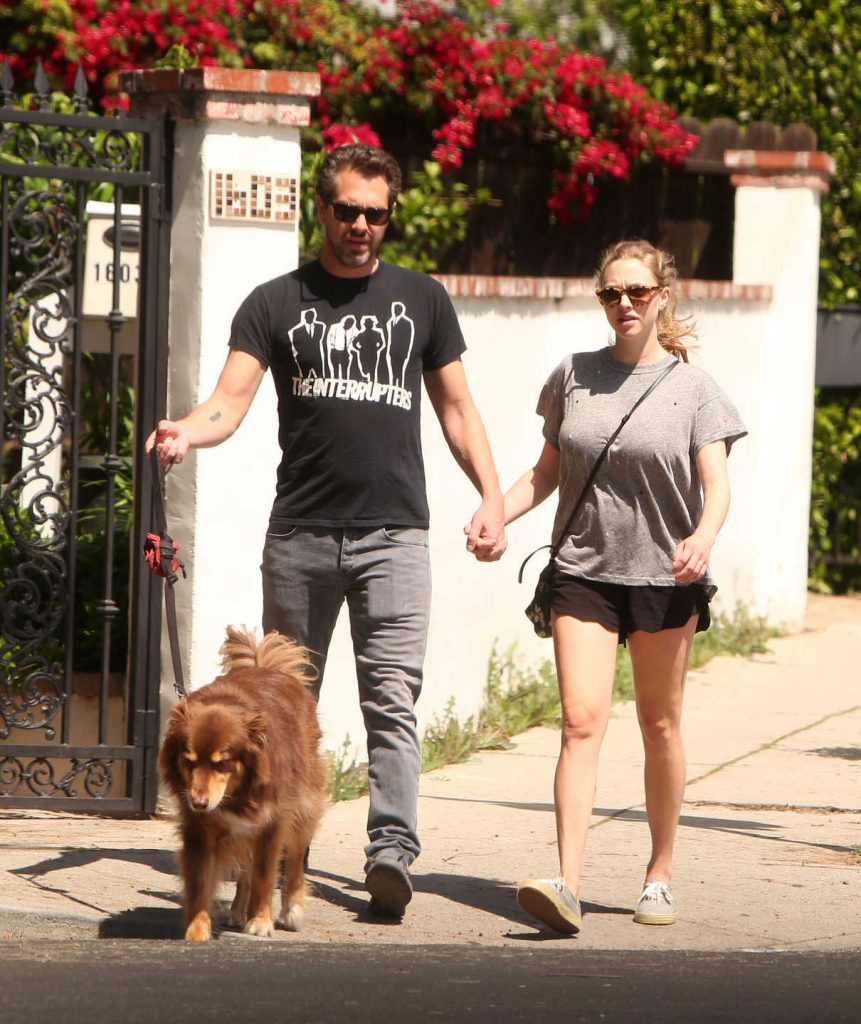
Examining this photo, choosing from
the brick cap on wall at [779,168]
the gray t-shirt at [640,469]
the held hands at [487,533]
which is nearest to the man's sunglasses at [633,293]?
the gray t-shirt at [640,469]

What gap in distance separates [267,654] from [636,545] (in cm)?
113

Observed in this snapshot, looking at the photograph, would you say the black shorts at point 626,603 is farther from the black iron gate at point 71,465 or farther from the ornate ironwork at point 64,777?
the ornate ironwork at point 64,777

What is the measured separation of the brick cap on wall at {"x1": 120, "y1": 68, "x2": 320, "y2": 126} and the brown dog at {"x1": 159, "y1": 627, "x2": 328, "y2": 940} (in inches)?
84.3

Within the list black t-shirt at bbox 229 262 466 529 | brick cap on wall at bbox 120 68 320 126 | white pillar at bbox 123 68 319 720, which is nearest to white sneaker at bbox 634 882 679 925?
black t-shirt at bbox 229 262 466 529

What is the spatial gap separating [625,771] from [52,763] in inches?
94.0

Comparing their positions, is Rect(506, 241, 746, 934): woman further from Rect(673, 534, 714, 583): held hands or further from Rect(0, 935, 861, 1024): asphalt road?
Rect(0, 935, 861, 1024): asphalt road

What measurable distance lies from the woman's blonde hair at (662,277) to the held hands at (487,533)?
73cm

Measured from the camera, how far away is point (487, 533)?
225 inches

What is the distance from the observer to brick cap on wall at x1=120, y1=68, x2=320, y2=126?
6.89m

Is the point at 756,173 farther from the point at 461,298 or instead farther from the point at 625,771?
the point at 625,771

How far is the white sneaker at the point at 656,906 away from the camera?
5766 millimetres

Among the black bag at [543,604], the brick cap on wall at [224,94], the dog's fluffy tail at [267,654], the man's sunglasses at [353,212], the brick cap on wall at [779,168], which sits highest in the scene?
the brick cap on wall at [779,168]

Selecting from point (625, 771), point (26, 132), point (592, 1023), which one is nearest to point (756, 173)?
point (625, 771)

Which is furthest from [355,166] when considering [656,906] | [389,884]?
[656,906]
